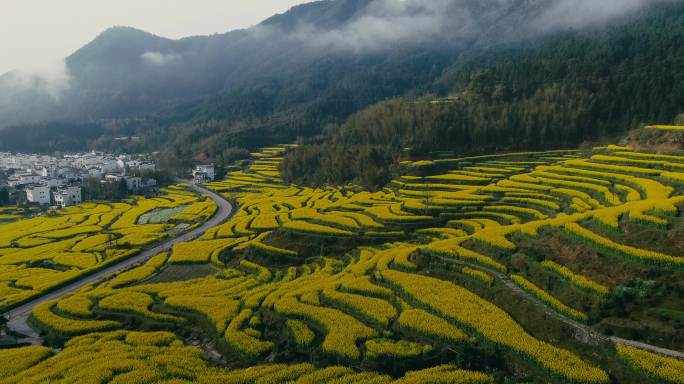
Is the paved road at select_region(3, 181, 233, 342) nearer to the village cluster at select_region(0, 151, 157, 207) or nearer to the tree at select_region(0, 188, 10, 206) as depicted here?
the village cluster at select_region(0, 151, 157, 207)

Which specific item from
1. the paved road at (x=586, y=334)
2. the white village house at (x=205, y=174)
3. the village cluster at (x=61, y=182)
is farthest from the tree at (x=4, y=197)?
the paved road at (x=586, y=334)

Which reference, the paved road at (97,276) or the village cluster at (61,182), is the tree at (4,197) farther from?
the paved road at (97,276)

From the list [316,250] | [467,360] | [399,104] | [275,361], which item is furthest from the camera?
[399,104]

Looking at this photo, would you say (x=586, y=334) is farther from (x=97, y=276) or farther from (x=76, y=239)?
(x=76, y=239)

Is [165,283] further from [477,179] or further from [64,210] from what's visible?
[64,210]

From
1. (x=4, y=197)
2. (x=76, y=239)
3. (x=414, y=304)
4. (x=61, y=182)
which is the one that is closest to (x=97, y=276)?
(x=76, y=239)

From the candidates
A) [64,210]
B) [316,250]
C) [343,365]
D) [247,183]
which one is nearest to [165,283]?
[316,250]

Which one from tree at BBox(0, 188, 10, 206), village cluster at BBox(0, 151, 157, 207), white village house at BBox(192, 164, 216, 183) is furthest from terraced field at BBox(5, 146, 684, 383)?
white village house at BBox(192, 164, 216, 183)
